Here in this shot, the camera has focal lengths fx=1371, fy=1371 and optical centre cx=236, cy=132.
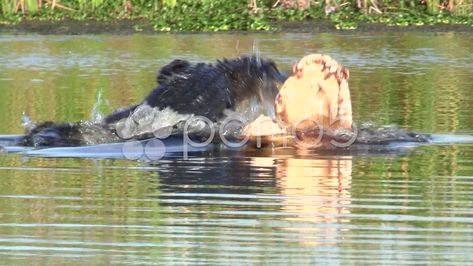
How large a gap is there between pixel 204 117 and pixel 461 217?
151 inches

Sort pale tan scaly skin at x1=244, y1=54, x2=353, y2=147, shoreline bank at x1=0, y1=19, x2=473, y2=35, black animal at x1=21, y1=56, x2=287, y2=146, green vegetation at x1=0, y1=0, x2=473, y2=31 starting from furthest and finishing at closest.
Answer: green vegetation at x1=0, y1=0, x2=473, y2=31 → shoreline bank at x1=0, y1=19, x2=473, y2=35 → black animal at x1=21, y1=56, x2=287, y2=146 → pale tan scaly skin at x1=244, y1=54, x2=353, y2=147

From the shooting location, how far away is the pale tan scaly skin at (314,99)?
996cm

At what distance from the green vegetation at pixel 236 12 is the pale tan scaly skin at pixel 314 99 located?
13863 millimetres

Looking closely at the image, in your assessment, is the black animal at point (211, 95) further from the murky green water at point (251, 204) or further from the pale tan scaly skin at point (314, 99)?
→ the murky green water at point (251, 204)

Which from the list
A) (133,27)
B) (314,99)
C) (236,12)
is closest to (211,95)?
(314,99)

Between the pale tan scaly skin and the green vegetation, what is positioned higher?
the pale tan scaly skin

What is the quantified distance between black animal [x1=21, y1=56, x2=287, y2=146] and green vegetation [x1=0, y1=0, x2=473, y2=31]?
1341 cm

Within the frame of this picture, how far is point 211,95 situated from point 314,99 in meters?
0.88

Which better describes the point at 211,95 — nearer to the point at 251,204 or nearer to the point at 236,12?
the point at 251,204

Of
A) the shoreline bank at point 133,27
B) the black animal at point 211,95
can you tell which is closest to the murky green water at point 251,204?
the black animal at point 211,95

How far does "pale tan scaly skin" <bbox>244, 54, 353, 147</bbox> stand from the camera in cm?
996

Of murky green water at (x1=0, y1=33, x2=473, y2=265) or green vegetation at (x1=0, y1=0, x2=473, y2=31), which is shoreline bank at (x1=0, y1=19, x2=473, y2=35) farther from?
murky green water at (x1=0, y1=33, x2=473, y2=265)

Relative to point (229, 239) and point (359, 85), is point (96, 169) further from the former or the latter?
point (359, 85)

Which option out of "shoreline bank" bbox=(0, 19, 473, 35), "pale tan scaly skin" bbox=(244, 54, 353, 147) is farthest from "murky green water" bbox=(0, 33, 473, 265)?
"shoreline bank" bbox=(0, 19, 473, 35)
